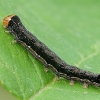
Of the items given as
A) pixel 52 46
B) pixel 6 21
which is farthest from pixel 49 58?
pixel 6 21

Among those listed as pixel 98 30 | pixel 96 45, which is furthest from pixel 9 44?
pixel 98 30

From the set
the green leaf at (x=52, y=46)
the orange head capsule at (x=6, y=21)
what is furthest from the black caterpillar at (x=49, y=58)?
the green leaf at (x=52, y=46)

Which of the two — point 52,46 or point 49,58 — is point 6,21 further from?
point 52,46

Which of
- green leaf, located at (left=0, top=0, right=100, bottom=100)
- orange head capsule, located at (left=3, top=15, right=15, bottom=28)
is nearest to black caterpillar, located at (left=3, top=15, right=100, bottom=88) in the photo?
orange head capsule, located at (left=3, top=15, right=15, bottom=28)

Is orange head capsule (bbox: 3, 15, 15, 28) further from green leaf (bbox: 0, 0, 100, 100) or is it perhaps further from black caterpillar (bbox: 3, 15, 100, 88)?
green leaf (bbox: 0, 0, 100, 100)

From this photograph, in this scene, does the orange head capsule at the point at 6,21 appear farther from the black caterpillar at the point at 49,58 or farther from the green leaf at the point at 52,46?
the green leaf at the point at 52,46

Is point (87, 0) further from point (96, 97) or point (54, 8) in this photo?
point (96, 97)
